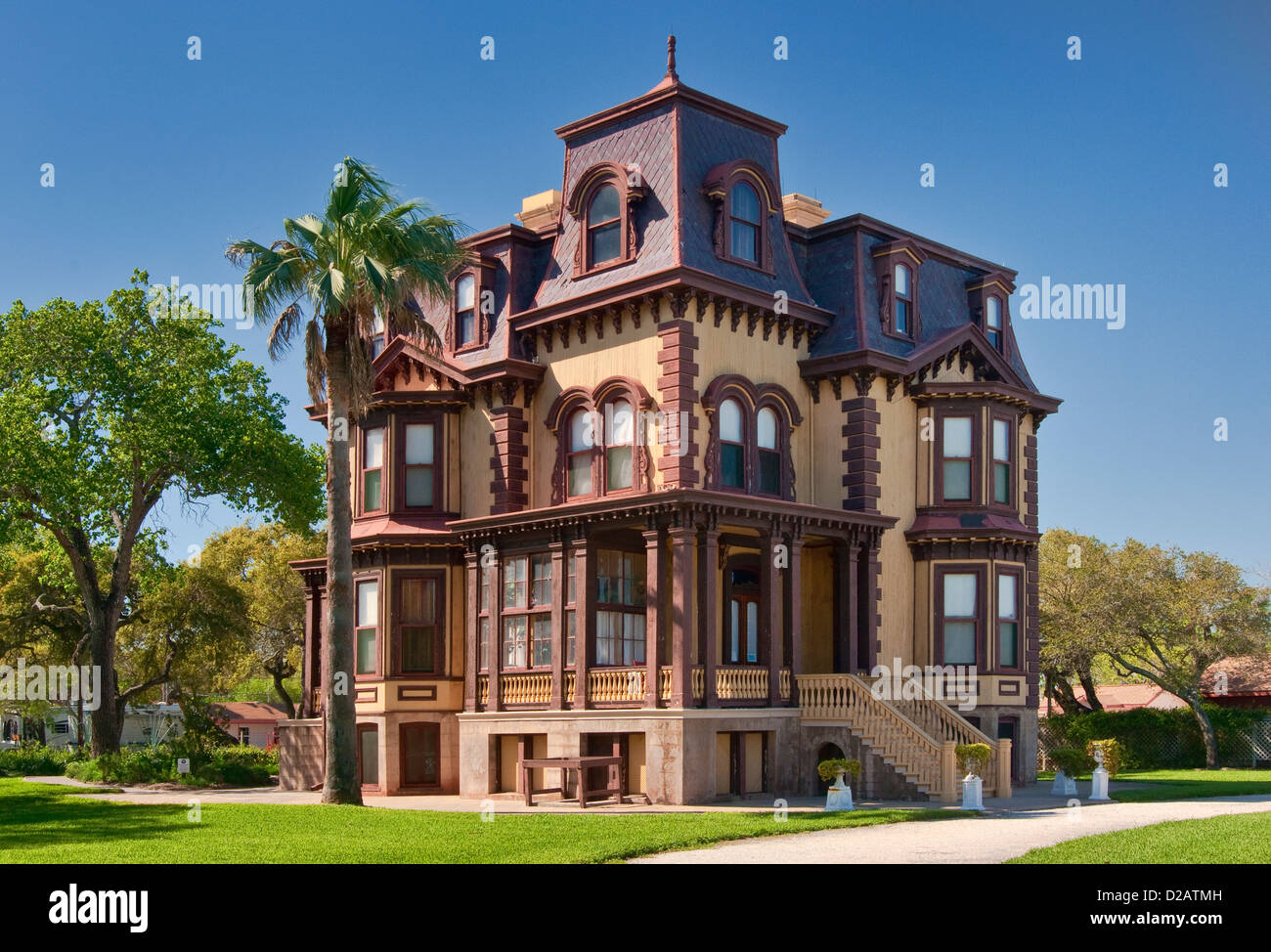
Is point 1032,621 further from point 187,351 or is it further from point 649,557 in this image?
point 187,351

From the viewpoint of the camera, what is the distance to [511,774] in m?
30.5

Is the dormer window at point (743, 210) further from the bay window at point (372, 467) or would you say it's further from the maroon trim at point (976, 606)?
the bay window at point (372, 467)

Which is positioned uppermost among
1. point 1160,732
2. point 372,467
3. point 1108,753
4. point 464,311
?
point 464,311

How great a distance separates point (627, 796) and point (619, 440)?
7083 millimetres

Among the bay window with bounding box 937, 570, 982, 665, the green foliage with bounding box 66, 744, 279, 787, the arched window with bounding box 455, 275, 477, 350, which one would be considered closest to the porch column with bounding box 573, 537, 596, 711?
the arched window with bounding box 455, 275, 477, 350

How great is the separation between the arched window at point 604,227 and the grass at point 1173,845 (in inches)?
626

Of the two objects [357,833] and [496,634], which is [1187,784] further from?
[357,833]

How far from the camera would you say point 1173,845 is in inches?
702

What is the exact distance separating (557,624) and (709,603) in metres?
3.34

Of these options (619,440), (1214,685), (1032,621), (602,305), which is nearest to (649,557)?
(619,440)

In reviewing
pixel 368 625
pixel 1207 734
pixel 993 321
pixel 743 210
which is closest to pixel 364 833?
pixel 368 625

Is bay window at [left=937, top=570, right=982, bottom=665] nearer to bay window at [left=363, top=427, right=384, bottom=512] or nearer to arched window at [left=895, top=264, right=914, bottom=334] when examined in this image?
arched window at [left=895, top=264, right=914, bottom=334]

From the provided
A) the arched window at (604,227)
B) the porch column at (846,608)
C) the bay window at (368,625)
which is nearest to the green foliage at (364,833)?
the porch column at (846,608)
